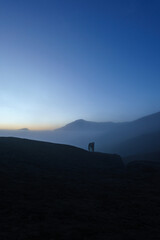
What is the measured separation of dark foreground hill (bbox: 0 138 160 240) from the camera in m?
6.17

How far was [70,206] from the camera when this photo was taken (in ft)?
27.8

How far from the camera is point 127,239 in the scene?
5852 mm

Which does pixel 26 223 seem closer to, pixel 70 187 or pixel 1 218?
pixel 1 218

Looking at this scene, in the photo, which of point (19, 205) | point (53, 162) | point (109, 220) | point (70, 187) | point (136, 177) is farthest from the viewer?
point (53, 162)

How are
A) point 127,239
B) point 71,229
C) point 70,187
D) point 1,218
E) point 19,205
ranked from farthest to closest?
point 70,187 → point 19,205 → point 1,218 → point 71,229 → point 127,239

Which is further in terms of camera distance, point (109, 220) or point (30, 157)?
point (30, 157)

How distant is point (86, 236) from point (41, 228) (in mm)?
1726

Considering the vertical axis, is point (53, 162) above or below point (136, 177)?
above

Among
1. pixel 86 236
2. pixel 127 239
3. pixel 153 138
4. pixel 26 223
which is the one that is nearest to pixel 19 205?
pixel 26 223

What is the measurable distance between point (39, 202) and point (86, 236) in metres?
3.61

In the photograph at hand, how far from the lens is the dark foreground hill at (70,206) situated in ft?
20.2

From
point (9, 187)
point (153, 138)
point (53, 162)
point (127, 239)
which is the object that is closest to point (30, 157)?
point (53, 162)

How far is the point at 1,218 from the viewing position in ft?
22.1

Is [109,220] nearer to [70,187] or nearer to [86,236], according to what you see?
[86,236]
